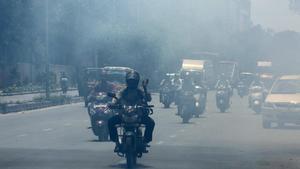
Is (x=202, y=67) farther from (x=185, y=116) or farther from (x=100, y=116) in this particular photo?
(x=100, y=116)

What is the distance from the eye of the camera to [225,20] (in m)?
37.2

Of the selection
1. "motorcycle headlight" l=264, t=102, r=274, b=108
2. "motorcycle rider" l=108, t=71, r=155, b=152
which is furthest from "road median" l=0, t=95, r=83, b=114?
"motorcycle rider" l=108, t=71, r=155, b=152

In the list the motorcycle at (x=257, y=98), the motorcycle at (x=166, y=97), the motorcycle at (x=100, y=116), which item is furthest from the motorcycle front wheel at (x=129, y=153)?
the motorcycle at (x=166, y=97)

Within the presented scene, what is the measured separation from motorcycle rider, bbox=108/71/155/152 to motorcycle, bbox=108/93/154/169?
98mm

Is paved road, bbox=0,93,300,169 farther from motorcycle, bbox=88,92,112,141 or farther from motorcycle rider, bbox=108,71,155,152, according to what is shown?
motorcycle rider, bbox=108,71,155,152

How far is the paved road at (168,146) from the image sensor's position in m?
16.0

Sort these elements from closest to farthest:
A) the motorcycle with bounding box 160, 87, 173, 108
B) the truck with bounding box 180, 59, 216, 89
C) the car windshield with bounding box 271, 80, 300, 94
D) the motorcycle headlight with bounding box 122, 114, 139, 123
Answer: the motorcycle headlight with bounding box 122, 114, 139, 123 → the car windshield with bounding box 271, 80, 300, 94 → the motorcycle with bounding box 160, 87, 173, 108 → the truck with bounding box 180, 59, 216, 89

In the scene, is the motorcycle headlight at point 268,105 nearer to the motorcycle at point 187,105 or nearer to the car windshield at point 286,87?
the car windshield at point 286,87

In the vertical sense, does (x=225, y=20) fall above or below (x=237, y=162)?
above

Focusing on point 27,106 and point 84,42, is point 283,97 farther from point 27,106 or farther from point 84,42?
point 27,106

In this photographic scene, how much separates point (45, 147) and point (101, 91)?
4745 mm

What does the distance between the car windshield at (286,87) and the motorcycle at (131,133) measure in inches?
502

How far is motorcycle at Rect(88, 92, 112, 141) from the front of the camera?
2077 cm

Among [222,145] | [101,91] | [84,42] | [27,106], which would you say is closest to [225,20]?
[84,42]
